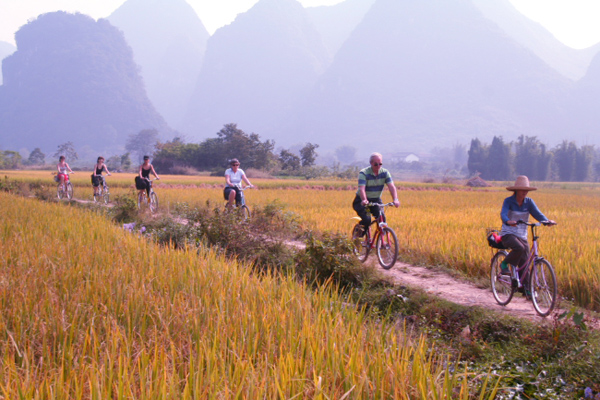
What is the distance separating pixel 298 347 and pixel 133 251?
3.42 metres

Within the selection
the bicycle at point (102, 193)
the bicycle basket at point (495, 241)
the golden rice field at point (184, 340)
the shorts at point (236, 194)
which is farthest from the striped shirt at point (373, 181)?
the bicycle at point (102, 193)

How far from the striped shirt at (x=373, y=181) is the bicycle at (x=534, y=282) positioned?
2.19 metres

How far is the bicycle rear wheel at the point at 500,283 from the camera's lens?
475cm

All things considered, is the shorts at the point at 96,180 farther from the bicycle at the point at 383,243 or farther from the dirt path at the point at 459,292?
the dirt path at the point at 459,292

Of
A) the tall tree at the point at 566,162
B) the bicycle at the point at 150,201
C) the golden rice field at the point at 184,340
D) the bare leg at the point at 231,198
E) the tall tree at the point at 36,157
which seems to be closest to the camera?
the golden rice field at the point at 184,340

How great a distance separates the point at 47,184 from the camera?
2273 cm

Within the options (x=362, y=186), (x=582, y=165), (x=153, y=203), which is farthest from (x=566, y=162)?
(x=362, y=186)

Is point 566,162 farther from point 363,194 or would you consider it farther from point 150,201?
point 363,194

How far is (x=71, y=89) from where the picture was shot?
6225 inches

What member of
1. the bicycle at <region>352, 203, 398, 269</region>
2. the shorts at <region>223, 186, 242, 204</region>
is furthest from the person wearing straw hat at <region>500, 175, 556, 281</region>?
the shorts at <region>223, 186, 242, 204</region>

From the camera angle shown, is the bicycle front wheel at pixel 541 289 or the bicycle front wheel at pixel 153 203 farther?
the bicycle front wheel at pixel 153 203

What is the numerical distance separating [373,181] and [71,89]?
175723mm

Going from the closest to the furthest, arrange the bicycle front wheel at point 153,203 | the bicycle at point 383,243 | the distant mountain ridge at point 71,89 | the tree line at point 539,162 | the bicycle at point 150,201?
1. the bicycle at point 383,243
2. the bicycle at point 150,201
3. the bicycle front wheel at point 153,203
4. the tree line at point 539,162
5. the distant mountain ridge at point 71,89

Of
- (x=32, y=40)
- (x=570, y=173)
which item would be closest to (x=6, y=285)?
(x=570, y=173)
